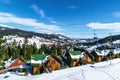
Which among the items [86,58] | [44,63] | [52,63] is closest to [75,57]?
[86,58]

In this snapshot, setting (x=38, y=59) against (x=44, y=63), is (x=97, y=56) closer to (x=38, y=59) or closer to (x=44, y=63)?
(x=44, y=63)

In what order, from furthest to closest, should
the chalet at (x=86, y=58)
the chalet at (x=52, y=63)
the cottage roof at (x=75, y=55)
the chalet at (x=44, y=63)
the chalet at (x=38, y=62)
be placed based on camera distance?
the chalet at (x=86, y=58) → the cottage roof at (x=75, y=55) → the chalet at (x=52, y=63) → the chalet at (x=44, y=63) → the chalet at (x=38, y=62)

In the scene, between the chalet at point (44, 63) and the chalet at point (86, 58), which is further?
the chalet at point (86, 58)

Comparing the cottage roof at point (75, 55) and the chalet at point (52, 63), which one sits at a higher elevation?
the cottage roof at point (75, 55)

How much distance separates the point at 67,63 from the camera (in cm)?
5528

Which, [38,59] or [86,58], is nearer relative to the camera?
[38,59]

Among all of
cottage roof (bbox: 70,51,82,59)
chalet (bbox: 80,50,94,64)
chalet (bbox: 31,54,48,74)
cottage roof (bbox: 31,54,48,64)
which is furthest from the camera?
chalet (bbox: 80,50,94,64)

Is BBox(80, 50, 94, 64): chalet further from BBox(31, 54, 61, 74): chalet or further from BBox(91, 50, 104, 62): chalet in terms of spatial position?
BBox(31, 54, 61, 74): chalet

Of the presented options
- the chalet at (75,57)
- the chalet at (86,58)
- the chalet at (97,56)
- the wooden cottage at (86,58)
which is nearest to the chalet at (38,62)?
the chalet at (75,57)

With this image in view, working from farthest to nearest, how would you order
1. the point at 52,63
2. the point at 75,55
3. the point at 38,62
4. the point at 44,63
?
the point at 75,55
the point at 52,63
the point at 44,63
the point at 38,62

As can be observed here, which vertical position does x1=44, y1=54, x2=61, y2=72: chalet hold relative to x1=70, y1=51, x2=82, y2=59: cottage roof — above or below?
below

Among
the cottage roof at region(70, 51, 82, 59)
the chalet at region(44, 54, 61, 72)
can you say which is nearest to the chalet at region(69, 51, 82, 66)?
the cottage roof at region(70, 51, 82, 59)

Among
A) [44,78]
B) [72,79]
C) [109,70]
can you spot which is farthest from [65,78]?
[109,70]

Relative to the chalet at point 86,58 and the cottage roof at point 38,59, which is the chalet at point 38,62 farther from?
the chalet at point 86,58
